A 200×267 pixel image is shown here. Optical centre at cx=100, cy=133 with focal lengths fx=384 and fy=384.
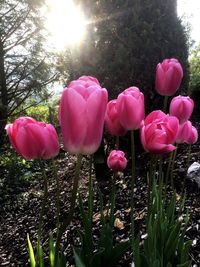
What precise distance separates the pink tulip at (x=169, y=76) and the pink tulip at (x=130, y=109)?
0.30 metres

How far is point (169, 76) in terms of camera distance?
1.64 metres

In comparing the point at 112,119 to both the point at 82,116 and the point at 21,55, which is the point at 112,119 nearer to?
the point at 82,116

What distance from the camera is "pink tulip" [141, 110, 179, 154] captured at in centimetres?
132

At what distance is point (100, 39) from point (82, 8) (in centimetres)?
42

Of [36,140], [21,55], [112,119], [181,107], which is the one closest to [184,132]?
[181,107]

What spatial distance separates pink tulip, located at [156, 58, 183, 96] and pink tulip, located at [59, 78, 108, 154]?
651mm

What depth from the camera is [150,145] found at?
1.34 metres

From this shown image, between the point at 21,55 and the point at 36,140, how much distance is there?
717cm

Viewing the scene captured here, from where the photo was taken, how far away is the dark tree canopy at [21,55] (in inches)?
291

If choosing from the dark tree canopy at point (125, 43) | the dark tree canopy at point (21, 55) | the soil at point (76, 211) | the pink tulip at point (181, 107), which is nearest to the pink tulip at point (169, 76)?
the pink tulip at point (181, 107)

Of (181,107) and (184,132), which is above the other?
(181,107)

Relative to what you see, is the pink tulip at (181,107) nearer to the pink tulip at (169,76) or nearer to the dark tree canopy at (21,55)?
the pink tulip at (169,76)

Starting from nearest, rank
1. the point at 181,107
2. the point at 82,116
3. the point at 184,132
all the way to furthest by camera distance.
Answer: the point at 82,116 < the point at 181,107 < the point at 184,132

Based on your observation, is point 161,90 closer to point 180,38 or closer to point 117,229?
point 117,229
